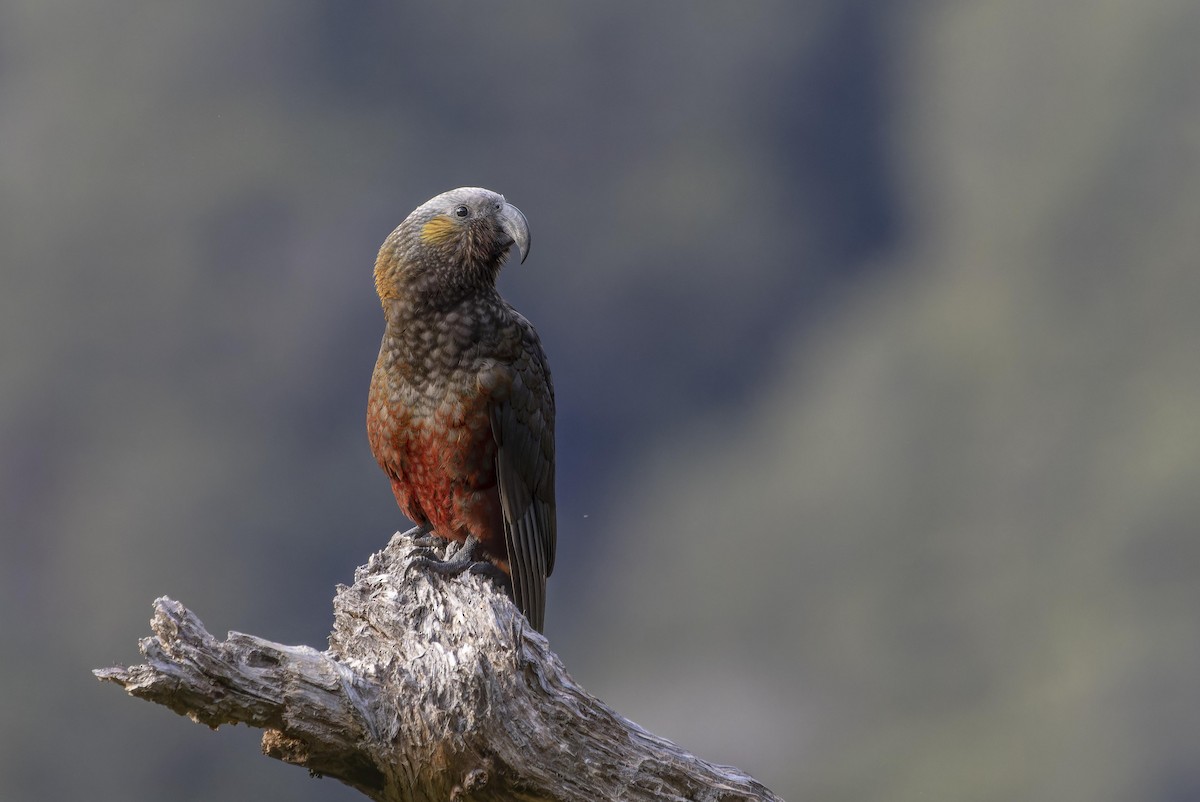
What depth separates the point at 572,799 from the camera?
3.53 meters

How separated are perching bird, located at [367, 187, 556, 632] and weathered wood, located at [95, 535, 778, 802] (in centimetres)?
64

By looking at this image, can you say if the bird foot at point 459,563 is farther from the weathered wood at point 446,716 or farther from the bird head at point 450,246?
the bird head at point 450,246

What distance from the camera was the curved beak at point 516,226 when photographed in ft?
14.5

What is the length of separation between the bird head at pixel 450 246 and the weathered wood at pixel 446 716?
54.7 inches

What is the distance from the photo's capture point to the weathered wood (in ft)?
10.6

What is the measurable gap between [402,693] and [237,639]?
589 mm

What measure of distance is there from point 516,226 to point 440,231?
0.33 meters

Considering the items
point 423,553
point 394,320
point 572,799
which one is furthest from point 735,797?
point 394,320

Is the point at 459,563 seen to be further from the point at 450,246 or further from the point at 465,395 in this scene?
the point at 450,246

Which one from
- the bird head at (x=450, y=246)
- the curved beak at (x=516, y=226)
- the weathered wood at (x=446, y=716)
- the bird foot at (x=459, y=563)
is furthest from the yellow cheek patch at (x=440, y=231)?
the weathered wood at (x=446, y=716)

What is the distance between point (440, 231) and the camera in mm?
4477

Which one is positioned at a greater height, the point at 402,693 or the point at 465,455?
the point at 465,455

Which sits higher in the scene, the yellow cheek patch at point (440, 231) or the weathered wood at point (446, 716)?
the yellow cheek patch at point (440, 231)

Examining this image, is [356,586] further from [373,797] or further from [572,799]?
[572,799]
